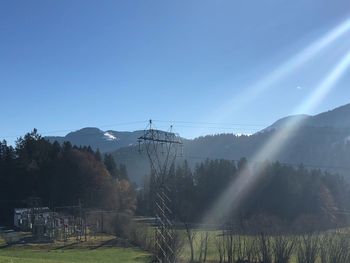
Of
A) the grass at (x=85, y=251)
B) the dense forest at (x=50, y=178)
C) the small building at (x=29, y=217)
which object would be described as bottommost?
the grass at (x=85, y=251)

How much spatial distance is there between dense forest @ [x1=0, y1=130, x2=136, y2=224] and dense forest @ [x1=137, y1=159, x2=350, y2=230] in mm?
15406

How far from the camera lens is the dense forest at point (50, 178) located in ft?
376

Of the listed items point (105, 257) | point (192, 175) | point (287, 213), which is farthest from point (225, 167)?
point (105, 257)

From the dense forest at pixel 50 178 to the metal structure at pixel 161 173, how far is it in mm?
61569

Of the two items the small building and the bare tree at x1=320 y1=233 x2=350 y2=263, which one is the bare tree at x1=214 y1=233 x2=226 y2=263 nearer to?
the bare tree at x1=320 y1=233 x2=350 y2=263

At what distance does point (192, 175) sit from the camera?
156875mm

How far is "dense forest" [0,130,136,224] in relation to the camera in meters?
115

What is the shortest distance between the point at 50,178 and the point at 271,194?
57.1 meters

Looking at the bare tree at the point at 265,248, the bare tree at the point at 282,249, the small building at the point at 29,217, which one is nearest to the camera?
the bare tree at the point at 282,249

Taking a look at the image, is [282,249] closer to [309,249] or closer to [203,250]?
[309,249]

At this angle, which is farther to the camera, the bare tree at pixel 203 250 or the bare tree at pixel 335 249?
the bare tree at pixel 203 250

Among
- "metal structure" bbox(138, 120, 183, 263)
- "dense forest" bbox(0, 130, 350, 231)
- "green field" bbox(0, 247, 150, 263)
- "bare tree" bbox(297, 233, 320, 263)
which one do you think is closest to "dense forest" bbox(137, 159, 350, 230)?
"dense forest" bbox(0, 130, 350, 231)

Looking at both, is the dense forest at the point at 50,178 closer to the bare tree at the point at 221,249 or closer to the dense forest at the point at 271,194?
the dense forest at the point at 271,194

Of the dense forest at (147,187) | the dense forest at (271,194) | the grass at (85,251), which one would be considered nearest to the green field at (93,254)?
the grass at (85,251)
